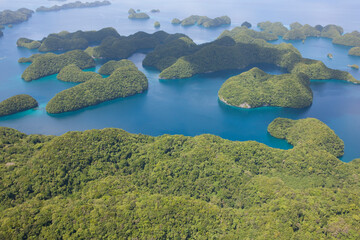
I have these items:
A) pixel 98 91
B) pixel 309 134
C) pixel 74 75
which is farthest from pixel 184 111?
pixel 74 75

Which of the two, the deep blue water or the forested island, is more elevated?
the forested island

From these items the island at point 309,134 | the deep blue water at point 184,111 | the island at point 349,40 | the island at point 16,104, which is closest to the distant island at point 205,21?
the island at point 349,40

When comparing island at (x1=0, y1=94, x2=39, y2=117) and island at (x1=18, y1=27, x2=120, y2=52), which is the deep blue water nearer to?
island at (x1=0, y1=94, x2=39, y2=117)

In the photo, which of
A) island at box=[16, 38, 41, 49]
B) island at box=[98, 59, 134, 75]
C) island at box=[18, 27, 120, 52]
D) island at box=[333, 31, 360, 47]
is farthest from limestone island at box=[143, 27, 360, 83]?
island at box=[16, 38, 41, 49]

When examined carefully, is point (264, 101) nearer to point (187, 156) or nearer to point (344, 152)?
point (344, 152)

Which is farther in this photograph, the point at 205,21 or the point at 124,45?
the point at 205,21

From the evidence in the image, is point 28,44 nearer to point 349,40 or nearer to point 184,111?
point 184,111
